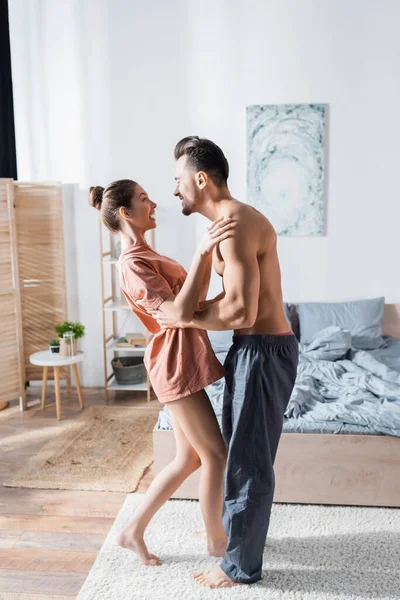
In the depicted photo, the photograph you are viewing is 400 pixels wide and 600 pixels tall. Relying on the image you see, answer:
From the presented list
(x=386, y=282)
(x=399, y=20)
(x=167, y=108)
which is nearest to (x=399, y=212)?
(x=386, y=282)

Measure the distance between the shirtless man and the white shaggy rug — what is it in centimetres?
19

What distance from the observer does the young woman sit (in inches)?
83.0

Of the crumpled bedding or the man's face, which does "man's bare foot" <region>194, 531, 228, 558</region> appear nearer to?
the crumpled bedding

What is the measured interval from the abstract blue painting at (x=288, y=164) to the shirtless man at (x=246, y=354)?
249 centimetres

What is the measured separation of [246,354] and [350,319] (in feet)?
7.65

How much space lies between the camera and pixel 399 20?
14.1ft

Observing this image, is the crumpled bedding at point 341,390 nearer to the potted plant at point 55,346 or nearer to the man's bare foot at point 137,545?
the man's bare foot at point 137,545

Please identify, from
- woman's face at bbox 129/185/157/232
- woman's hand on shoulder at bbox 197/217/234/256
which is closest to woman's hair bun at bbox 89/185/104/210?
woman's face at bbox 129/185/157/232

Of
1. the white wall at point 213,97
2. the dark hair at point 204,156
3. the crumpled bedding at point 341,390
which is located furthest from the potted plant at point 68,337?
the dark hair at point 204,156

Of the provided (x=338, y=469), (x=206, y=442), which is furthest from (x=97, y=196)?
(x=338, y=469)

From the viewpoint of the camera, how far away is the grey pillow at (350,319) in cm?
416

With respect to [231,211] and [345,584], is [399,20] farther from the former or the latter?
[345,584]

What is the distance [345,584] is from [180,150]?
1605mm

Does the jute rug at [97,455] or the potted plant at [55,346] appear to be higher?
the potted plant at [55,346]
